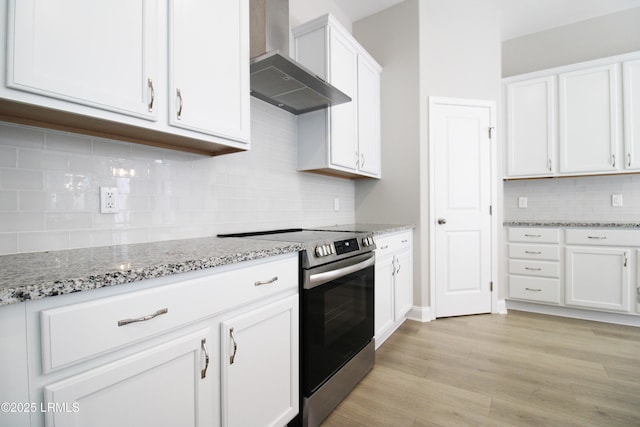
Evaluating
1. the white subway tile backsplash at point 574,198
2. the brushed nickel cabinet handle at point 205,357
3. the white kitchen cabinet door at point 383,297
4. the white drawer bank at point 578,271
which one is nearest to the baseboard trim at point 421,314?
the white kitchen cabinet door at point 383,297

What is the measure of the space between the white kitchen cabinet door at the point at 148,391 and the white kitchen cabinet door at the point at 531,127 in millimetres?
3734

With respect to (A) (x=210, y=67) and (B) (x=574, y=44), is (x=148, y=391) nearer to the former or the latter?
(A) (x=210, y=67)

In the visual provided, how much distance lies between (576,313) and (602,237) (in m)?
0.84

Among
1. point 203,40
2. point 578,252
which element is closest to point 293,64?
point 203,40

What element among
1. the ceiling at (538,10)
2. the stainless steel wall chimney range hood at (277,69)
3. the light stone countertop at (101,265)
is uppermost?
the ceiling at (538,10)

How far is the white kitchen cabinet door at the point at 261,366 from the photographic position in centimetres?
113

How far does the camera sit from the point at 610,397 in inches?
70.0

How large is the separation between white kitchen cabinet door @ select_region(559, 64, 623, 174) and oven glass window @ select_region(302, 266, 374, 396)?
9.18 ft

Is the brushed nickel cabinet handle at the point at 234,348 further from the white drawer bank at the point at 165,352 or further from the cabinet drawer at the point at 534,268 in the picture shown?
the cabinet drawer at the point at 534,268

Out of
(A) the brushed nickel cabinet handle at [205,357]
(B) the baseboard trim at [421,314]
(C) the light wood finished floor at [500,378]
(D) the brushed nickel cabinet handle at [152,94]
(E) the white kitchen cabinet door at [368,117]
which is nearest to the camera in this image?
(A) the brushed nickel cabinet handle at [205,357]

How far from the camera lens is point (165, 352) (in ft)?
3.02

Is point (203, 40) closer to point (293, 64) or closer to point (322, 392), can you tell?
point (293, 64)

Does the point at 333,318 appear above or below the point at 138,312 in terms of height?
below

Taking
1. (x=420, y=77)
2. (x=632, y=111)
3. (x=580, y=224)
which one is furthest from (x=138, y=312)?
(x=632, y=111)
